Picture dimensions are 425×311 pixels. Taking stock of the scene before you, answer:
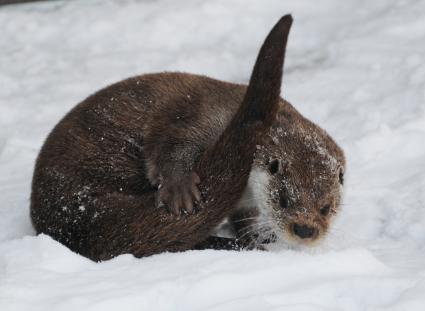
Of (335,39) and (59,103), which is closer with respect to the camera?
(59,103)

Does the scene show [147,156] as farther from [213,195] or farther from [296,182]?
[296,182]

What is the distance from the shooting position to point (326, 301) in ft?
9.15

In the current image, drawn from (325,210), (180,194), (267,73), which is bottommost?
(325,210)

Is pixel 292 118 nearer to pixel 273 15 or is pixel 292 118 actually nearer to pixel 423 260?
pixel 423 260

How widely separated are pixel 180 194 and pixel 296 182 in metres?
0.56

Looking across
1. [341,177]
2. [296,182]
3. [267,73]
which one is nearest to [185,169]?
[296,182]

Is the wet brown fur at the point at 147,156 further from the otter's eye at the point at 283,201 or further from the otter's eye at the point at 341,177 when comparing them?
the otter's eye at the point at 341,177

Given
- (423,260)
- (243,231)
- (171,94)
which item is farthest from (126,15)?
(423,260)

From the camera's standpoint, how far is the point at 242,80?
6230mm

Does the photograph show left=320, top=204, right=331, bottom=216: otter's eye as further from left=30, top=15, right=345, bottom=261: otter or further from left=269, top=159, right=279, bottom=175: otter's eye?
left=269, top=159, right=279, bottom=175: otter's eye

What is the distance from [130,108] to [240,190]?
0.86 metres

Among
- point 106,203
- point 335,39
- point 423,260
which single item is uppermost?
point 106,203

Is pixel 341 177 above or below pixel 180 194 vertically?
Result: below

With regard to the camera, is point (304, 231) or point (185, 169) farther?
point (185, 169)
